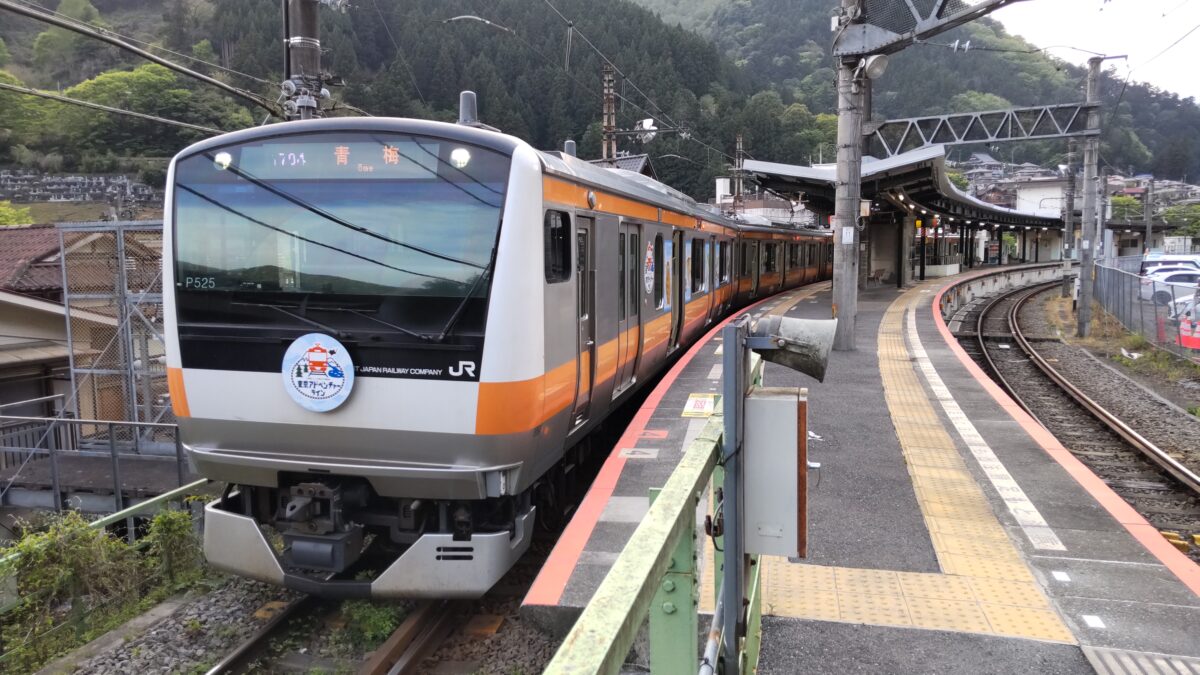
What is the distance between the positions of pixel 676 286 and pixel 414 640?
6.60m

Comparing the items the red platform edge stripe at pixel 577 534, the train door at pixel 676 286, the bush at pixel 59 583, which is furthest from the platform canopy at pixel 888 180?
the bush at pixel 59 583

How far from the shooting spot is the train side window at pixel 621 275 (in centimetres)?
762

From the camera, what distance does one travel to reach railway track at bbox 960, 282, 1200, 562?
338 inches

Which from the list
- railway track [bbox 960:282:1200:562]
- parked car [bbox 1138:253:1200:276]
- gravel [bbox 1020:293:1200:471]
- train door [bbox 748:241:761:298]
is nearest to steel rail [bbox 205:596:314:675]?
railway track [bbox 960:282:1200:562]

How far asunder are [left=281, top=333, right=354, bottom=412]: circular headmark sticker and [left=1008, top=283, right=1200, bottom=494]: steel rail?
8543 mm

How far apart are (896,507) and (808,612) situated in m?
2.02

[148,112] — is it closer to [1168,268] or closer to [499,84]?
[499,84]

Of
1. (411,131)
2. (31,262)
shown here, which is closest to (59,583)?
(411,131)

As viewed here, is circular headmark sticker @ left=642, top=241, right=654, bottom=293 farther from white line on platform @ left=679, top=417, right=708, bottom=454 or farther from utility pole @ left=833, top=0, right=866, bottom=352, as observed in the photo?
utility pole @ left=833, top=0, right=866, bottom=352

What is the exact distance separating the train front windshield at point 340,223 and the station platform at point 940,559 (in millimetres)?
1929

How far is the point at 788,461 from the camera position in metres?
2.92

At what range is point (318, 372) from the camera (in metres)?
5.25

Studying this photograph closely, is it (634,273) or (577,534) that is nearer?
(577,534)

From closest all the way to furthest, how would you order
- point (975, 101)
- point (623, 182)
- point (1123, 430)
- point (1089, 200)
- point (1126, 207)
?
point (623, 182) < point (1123, 430) < point (1089, 200) < point (975, 101) < point (1126, 207)
